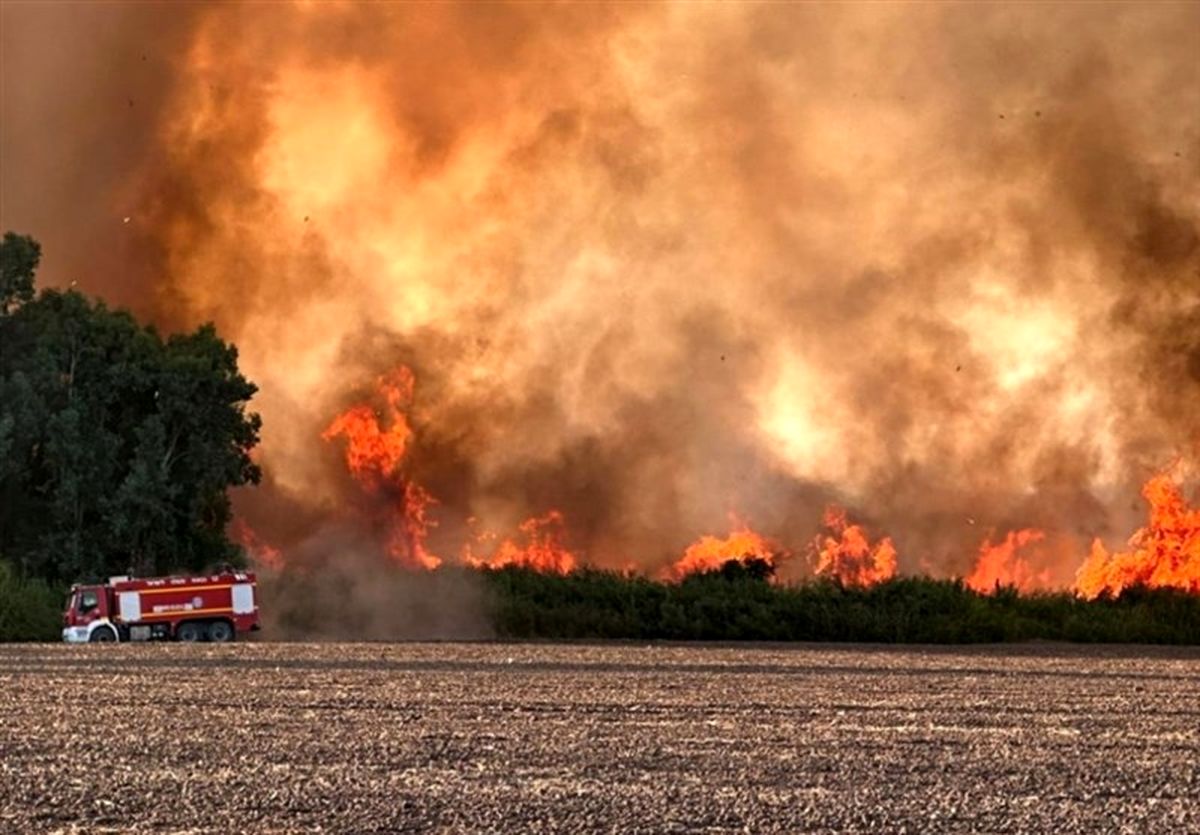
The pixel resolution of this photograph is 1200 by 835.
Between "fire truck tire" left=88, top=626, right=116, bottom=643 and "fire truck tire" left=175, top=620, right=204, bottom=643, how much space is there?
5.95 feet

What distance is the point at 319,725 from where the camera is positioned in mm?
27969

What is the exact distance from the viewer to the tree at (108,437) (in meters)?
61.5

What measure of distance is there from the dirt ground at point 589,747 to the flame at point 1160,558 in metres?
15.1

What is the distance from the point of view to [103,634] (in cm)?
5472

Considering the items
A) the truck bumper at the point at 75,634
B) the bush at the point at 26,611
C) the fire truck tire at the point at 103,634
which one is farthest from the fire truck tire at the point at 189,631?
the bush at the point at 26,611

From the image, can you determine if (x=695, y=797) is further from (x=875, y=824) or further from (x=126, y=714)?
(x=126, y=714)

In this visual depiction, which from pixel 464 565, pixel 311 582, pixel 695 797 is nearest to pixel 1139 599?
pixel 464 565

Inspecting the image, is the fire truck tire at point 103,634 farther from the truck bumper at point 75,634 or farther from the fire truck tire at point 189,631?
the fire truck tire at point 189,631

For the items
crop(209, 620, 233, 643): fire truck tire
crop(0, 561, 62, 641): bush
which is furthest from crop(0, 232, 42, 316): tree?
crop(209, 620, 233, 643): fire truck tire

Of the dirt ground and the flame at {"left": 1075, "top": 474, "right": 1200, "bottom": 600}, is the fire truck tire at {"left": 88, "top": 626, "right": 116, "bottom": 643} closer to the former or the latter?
the dirt ground

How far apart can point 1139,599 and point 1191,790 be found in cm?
3671

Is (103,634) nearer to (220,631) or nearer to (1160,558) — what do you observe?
(220,631)

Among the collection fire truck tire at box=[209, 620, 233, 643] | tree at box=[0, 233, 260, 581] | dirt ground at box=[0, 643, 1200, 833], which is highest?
tree at box=[0, 233, 260, 581]

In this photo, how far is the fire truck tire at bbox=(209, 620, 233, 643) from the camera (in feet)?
182
